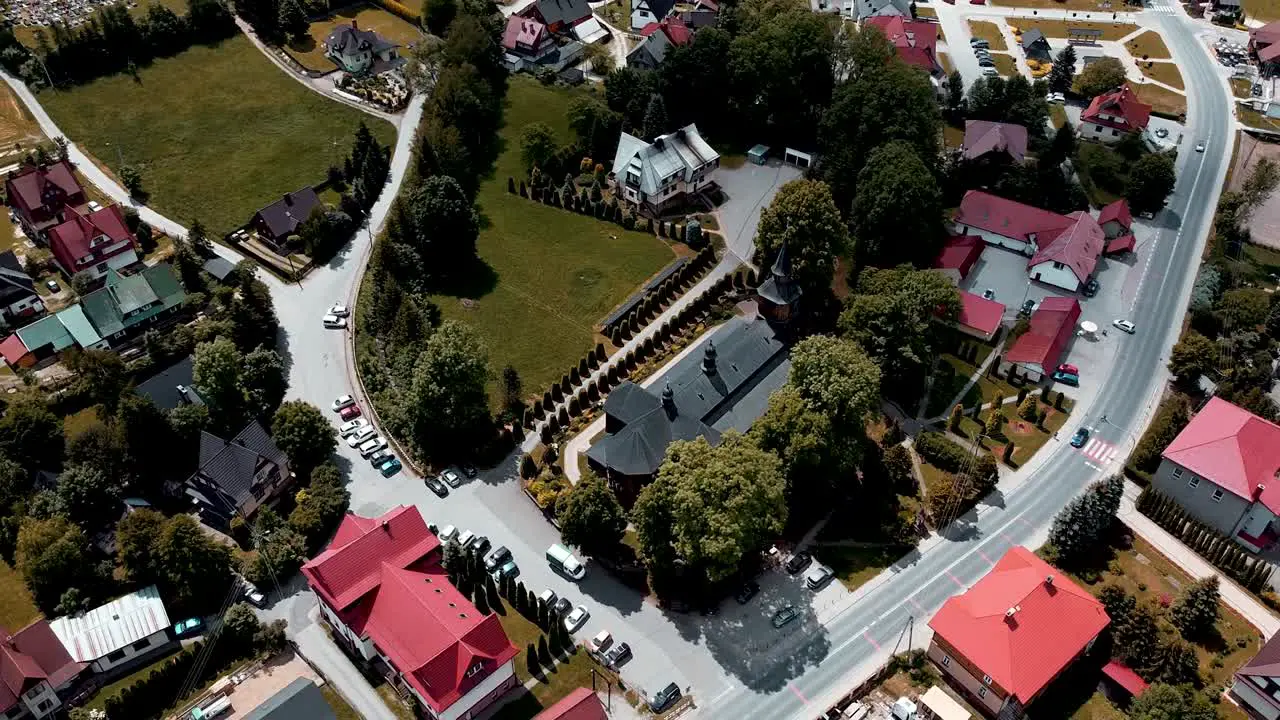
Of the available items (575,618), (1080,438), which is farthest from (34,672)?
(1080,438)

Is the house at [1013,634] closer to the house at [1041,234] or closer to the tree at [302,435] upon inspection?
the house at [1041,234]

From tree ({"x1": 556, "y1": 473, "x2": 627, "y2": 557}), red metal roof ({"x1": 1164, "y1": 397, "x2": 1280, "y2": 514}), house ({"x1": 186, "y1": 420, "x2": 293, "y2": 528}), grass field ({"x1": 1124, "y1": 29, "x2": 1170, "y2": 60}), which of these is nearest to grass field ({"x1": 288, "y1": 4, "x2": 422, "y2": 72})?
house ({"x1": 186, "y1": 420, "x2": 293, "y2": 528})

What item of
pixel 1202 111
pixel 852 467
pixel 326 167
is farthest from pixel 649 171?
pixel 1202 111

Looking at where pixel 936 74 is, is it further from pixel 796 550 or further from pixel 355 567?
pixel 355 567

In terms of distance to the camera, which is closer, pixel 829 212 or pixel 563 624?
pixel 563 624

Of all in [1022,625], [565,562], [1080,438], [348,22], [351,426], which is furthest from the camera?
[348,22]

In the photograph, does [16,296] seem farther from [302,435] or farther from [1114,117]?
[1114,117]

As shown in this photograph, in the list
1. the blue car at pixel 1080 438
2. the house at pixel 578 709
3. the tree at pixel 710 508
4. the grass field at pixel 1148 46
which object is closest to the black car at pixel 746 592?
the tree at pixel 710 508

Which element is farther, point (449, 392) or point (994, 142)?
point (994, 142)
